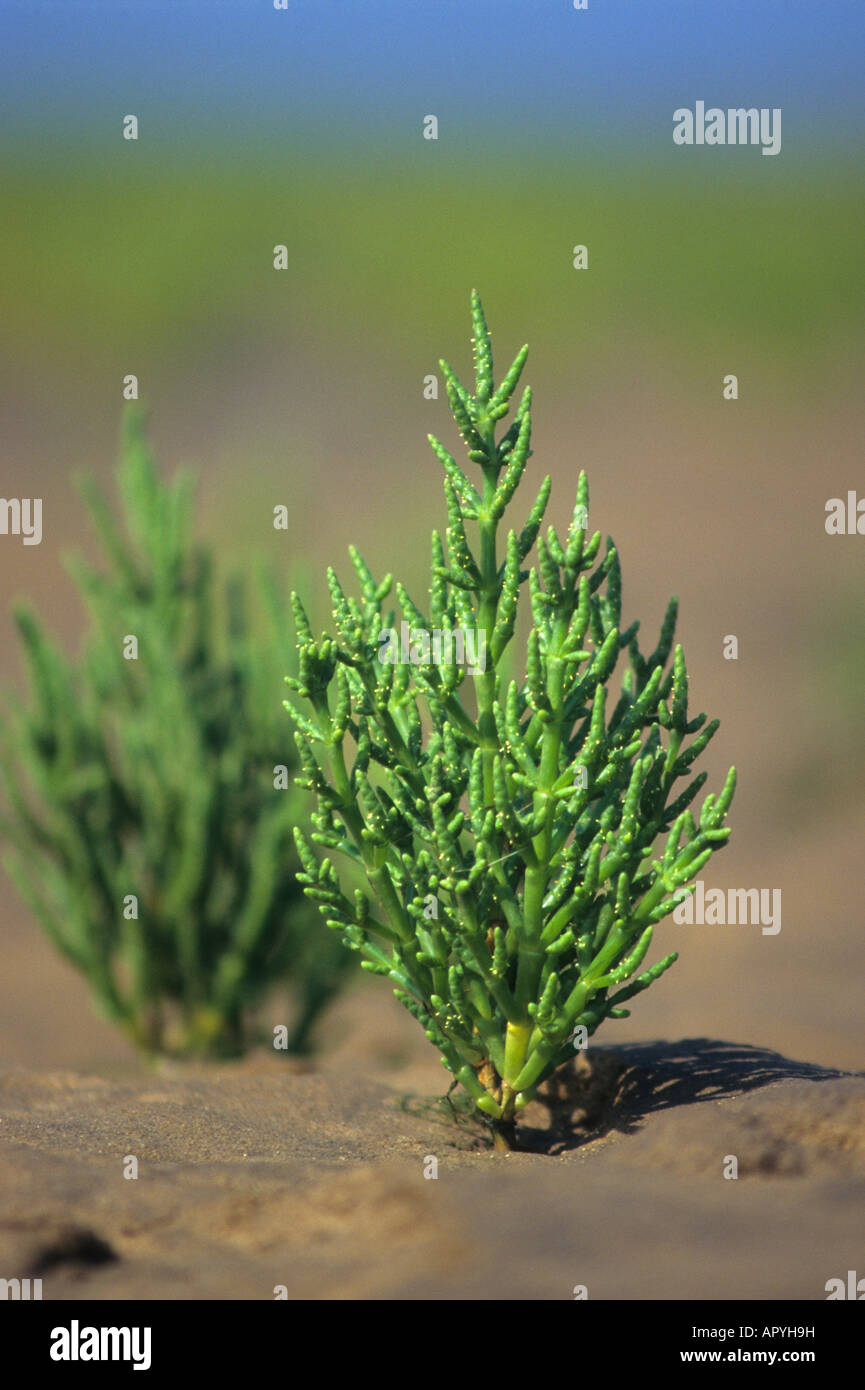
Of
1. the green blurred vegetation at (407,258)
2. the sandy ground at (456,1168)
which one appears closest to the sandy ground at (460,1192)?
the sandy ground at (456,1168)

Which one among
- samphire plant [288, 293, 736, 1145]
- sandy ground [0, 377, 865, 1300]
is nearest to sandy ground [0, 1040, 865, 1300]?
sandy ground [0, 377, 865, 1300]

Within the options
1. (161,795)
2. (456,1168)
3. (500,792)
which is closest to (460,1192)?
(456,1168)

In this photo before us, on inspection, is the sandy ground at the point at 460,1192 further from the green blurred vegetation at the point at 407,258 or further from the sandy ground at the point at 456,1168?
the green blurred vegetation at the point at 407,258

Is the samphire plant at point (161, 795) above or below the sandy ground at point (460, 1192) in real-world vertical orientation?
above

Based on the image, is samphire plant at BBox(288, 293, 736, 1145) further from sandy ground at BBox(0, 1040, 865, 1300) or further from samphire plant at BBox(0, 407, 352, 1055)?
samphire plant at BBox(0, 407, 352, 1055)

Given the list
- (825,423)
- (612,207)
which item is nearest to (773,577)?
(825,423)

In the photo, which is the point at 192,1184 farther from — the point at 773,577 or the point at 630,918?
the point at 773,577

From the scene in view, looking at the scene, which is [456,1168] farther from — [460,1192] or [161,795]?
[161,795]
